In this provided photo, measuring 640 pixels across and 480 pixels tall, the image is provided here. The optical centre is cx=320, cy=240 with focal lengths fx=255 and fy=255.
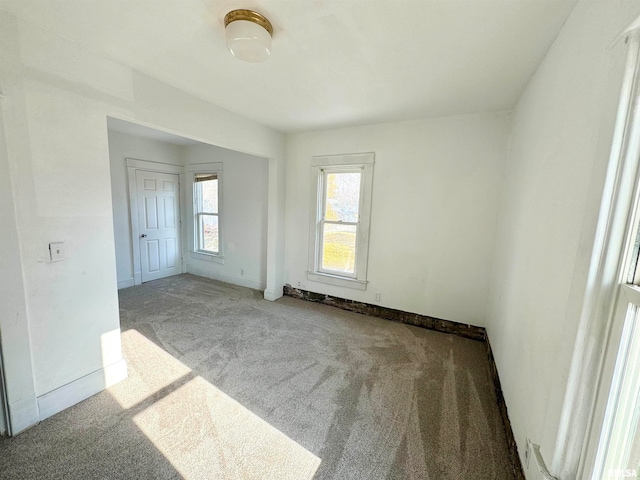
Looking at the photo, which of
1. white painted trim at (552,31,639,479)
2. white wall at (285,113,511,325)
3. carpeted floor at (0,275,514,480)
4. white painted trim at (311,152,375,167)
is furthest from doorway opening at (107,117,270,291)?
white painted trim at (552,31,639,479)

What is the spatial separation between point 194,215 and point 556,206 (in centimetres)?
515

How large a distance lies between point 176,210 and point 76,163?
3.42 metres

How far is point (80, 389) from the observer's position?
1.82m

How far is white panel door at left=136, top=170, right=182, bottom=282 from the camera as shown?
4.39 meters

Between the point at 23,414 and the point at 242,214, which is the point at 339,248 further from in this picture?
the point at 23,414

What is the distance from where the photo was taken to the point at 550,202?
1.32 m

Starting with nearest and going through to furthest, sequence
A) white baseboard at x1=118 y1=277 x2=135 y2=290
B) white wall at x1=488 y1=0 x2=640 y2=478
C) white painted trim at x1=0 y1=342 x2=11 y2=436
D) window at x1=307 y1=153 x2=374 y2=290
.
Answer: white wall at x1=488 y1=0 x2=640 y2=478
white painted trim at x1=0 y1=342 x2=11 y2=436
window at x1=307 y1=153 x2=374 y2=290
white baseboard at x1=118 y1=277 x2=135 y2=290

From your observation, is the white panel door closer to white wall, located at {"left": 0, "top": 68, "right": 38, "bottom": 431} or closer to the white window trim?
the white window trim

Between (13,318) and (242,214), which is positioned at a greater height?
(242,214)

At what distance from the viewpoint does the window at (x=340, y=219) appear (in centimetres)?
332

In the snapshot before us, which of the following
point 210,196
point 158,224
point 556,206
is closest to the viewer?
point 556,206

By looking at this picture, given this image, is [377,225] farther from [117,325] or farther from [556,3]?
[117,325]

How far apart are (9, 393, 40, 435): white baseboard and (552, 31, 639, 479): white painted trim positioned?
280 cm

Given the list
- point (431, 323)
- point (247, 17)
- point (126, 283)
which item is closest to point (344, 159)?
point (247, 17)
